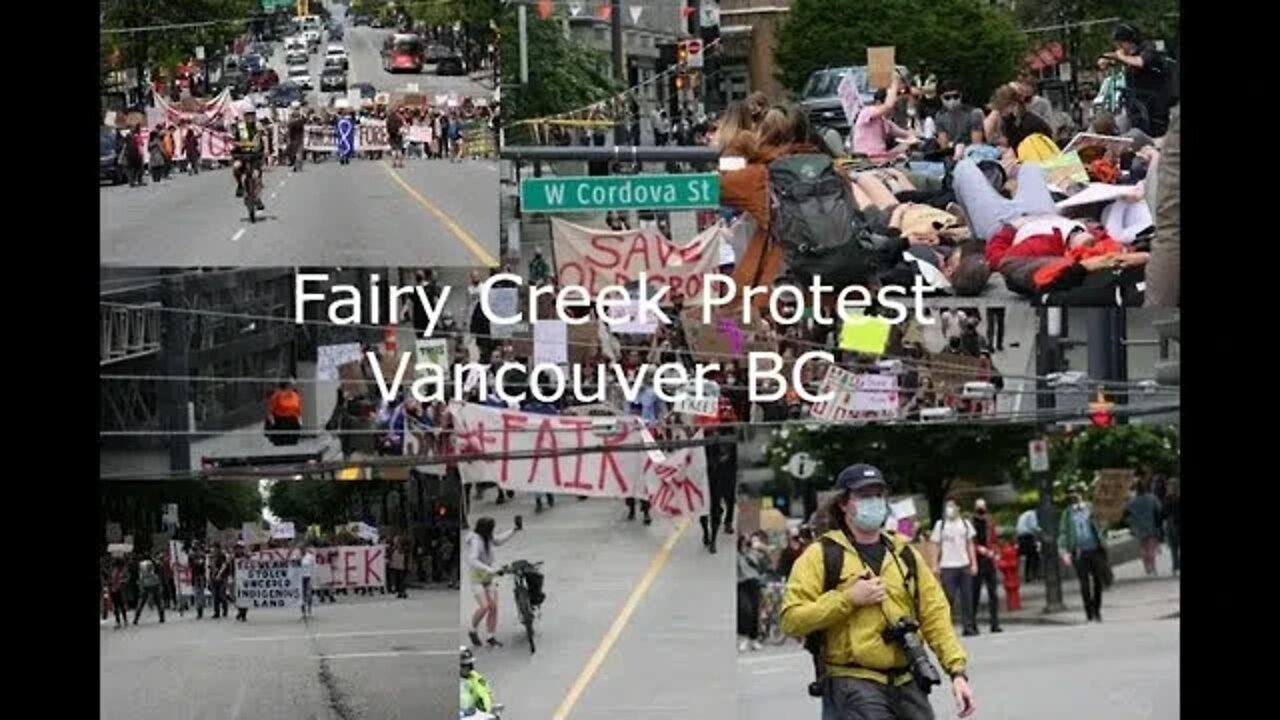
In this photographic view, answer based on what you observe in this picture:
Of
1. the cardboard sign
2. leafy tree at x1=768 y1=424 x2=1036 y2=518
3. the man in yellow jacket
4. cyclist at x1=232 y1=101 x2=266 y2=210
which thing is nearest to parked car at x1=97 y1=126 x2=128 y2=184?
cyclist at x1=232 y1=101 x2=266 y2=210

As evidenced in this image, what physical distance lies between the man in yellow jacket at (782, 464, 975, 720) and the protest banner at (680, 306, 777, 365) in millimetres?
1599

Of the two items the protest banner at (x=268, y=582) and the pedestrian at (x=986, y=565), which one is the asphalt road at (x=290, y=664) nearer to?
the protest banner at (x=268, y=582)

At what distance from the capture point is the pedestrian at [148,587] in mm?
8570

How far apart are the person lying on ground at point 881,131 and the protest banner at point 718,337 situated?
64 centimetres

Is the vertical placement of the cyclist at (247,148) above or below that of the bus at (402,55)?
below

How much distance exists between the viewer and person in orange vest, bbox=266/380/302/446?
853 cm

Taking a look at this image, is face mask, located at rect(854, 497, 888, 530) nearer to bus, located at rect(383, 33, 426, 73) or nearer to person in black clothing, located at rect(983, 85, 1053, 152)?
person in black clothing, located at rect(983, 85, 1053, 152)

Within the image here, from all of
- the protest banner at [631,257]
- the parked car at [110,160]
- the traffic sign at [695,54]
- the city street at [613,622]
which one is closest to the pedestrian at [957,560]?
the city street at [613,622]

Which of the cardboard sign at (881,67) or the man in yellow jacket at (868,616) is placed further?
the cardboard sign at (881,67)

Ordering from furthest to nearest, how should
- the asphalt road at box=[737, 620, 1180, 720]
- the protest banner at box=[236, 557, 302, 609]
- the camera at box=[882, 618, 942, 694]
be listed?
the protest banner at box=[236, 557, 302, 609], the asphalt road at box=[737, 620, 1180, 720], the camera at box=[882, 618, 942, 694]

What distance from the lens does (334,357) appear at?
8.49 metres
